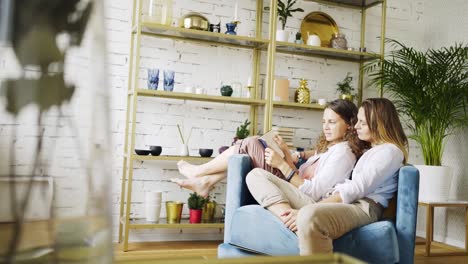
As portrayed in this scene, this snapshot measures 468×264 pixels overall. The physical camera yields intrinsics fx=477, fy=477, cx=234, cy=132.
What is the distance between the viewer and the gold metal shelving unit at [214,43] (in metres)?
3.58

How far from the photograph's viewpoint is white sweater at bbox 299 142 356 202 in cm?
265

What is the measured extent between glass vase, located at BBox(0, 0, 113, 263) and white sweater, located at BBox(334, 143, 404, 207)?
218cm

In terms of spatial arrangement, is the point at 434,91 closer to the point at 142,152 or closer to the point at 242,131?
the point at 242,131

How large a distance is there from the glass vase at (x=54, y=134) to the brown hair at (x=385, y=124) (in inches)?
93.5

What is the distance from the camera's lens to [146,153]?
3.66 metres

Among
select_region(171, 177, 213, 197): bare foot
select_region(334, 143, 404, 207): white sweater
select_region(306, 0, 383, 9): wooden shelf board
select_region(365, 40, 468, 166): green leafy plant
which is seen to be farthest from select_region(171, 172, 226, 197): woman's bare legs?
select_region(306, 0, 383, 9): wooden shelf board

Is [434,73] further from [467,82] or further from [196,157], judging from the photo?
[196,157]

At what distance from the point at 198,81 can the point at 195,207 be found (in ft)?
3.49

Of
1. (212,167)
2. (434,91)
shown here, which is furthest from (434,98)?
(212,167)

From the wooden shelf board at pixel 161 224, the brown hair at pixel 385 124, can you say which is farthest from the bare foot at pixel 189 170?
the brown hair at pixel 385 124

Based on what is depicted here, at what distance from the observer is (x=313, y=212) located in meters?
2.18

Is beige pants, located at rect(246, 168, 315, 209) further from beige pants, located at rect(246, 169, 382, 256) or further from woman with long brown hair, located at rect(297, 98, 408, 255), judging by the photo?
woman with long brown hair, located at rect(297, 98, 408, 255)

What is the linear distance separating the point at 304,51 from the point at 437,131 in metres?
1.34

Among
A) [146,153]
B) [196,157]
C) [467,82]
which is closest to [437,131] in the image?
[467,82]
